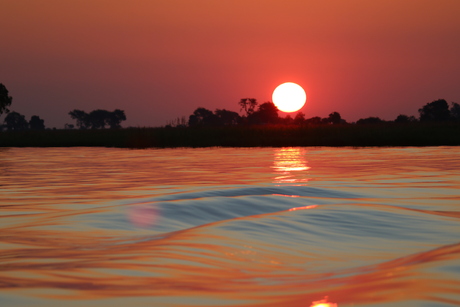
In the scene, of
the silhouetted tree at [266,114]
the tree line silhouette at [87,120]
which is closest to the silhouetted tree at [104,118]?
the tree line silhouette at [87,120]

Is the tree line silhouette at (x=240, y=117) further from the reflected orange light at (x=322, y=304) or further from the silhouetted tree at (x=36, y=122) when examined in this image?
the reflected orange light at (x=322, y=304)

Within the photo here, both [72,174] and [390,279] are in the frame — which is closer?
[390,279]

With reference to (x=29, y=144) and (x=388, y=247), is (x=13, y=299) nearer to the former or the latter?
(x=388, y=247)

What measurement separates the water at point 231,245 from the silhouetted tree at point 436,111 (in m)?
81.2

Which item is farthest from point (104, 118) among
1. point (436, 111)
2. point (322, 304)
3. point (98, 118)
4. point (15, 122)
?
point (322, 304)

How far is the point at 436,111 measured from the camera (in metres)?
85.1

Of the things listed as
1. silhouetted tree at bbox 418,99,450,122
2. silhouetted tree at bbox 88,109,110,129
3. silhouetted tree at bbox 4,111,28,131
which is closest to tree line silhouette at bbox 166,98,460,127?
silhouetted tree at bbox 418,99,450,122

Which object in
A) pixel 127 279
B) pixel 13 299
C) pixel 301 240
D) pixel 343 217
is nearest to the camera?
pixel 13 299

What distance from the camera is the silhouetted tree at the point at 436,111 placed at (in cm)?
8341

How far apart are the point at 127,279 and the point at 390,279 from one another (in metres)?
1.70

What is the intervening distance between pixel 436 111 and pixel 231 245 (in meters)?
88.5

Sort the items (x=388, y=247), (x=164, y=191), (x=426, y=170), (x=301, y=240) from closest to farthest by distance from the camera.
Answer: (x=388, y=247) → (x=301, y=240) → (x=164, y=191) → (x=426, y=170)

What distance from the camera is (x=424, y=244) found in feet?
14.5

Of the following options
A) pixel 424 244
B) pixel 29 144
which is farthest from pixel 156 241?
pixel 29 144
